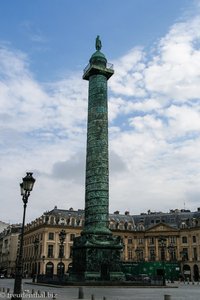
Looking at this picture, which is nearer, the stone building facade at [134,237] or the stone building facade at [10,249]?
the stone building facade at [134,237]

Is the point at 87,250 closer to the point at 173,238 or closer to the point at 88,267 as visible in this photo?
the point at 88,267

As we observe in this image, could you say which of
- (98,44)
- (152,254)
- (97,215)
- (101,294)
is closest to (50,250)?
(152,254)

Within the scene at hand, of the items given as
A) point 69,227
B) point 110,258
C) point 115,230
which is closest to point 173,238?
point 115,230

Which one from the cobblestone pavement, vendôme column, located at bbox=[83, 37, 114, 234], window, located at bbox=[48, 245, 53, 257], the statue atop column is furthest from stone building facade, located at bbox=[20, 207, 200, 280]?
the cobblestone pavement

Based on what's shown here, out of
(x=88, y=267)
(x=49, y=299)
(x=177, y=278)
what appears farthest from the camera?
(x=177, y=278)

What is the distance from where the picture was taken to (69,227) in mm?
64938

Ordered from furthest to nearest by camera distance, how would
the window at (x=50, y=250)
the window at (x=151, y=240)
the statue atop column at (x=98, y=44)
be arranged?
the window at (x=151, y=240), the window at (x=50, y=250), the statue atop column at (x=98, y=44)

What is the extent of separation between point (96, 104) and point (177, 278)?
3631cm

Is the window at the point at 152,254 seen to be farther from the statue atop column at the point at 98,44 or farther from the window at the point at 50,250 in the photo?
the statue atop column at the point at 98,44

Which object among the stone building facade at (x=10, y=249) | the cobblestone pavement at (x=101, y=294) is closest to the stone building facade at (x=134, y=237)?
the stone building facade at (x=10, y=249)

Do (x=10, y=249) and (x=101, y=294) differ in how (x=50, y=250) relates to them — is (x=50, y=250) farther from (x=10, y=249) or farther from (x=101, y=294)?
(x=101, y=294)

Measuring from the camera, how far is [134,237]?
232ft

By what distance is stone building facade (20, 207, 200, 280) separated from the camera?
6259 cm

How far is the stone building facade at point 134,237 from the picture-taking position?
62.6 m
